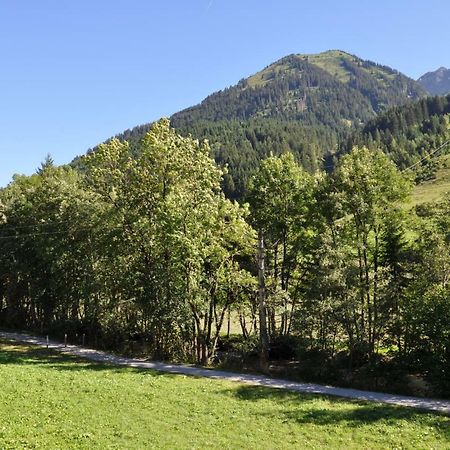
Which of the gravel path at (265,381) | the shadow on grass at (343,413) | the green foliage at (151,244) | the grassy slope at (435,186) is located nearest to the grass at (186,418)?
the shadow on grass at (343,413)

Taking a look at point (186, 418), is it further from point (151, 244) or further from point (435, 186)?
point (435, 186)

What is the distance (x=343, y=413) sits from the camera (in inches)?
802

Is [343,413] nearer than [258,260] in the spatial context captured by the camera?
Yes

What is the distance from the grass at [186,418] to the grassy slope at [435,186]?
10483cm

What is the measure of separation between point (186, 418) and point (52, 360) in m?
16.0

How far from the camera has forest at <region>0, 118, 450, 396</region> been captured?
2803cm

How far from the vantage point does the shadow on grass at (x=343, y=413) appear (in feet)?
62.9

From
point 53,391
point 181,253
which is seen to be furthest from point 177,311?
point 53,391

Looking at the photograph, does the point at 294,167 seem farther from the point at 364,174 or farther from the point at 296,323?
the point at 296,323

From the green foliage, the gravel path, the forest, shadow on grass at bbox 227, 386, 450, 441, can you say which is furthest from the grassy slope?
shadow on grass at bbox 227, 386, 450, 441

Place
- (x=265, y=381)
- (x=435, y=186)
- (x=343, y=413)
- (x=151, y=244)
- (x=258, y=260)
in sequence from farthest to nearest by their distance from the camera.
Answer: (x=435, y=186) → (x=151, y=244) → (x=258, y=260) → (x=265, y=381) → (x=343, y=413)

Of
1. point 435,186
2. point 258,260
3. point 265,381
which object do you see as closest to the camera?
point 265,381

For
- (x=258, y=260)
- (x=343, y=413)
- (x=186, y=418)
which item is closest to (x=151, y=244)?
(x=258, y=260)

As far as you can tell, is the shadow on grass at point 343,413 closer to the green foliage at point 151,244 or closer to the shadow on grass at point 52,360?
the shadow on grass at point 52,360
